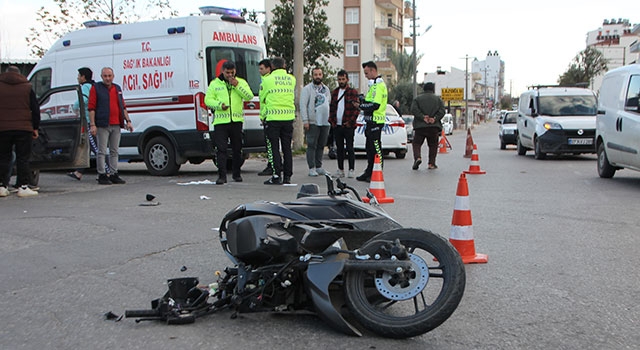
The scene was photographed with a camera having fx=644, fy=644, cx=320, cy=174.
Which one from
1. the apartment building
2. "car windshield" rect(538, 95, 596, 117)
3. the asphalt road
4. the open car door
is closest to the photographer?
the asphalt road

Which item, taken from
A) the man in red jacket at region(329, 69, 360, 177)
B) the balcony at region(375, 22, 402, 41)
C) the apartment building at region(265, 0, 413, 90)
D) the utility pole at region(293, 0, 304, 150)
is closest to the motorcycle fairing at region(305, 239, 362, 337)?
the man in red jacket at region(329, 69, 360, 177)

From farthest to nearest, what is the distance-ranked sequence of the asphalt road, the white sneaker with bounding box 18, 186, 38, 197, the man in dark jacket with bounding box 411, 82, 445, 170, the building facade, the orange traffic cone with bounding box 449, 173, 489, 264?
the building facade, the man in dark jacket with bounding box 411, 82, 445, 170, the white sneaker with bounding box 18, 186, 38, 197, the orange traffic cone with bounding box 449, 173, 489, 264, the asphalt road

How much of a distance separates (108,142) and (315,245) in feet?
26.9

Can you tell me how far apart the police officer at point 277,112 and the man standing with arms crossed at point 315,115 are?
87 centimetres

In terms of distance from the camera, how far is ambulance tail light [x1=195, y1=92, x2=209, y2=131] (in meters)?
11.3

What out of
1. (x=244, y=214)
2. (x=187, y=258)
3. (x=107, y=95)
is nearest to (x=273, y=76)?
(x=107, y=95)

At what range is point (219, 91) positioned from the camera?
1024 centimetres

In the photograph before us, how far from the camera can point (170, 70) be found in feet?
37.8

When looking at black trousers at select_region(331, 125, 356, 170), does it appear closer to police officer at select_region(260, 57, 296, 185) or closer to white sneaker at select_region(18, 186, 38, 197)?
police officer at select_region(260, 57, 296, 185)

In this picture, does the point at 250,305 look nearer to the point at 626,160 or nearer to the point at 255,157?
the point at 626,160

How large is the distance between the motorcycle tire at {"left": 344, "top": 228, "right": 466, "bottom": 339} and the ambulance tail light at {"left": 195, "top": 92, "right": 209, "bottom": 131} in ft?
27.0

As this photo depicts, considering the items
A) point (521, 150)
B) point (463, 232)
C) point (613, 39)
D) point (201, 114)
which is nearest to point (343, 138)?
point (201, 114)

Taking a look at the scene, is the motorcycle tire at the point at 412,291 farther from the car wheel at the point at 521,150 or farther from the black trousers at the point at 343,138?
the car wheel at the point at 521,150

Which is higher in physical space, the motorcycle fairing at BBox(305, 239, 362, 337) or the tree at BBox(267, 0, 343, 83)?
the tree at BBox(267, 0, 343, 83)
